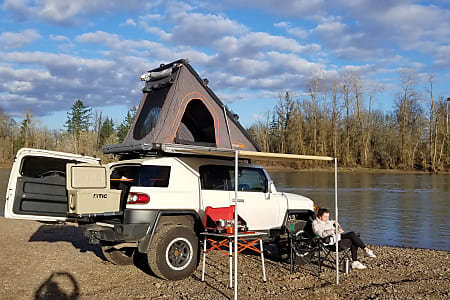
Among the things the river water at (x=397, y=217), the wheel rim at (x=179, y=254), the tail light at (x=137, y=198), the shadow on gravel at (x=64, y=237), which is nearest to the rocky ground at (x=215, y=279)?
the wheel rim at (x=179, y=254)

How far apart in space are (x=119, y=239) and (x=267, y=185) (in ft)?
9.61

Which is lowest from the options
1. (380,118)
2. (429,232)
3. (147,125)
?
(429,232)

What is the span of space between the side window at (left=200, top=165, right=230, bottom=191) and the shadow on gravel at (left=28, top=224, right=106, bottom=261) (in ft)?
9.91

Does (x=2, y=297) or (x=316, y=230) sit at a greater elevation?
(x=316, y=230)

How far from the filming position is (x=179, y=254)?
6.61m

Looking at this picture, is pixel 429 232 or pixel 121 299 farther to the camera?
pixel 429 232

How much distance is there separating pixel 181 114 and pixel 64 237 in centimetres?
519

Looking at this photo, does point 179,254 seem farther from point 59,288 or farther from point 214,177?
point 59,288

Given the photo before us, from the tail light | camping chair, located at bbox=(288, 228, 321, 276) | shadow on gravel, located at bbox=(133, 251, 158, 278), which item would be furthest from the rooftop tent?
camping chair, located at bbox=(288, 228, 321, 276)

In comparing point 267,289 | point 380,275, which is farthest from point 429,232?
point 267,289

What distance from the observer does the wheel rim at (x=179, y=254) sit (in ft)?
21.3

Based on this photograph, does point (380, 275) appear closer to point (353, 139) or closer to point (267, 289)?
point (267, 289)

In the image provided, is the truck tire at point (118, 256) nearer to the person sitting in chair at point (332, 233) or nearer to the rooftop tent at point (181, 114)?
the rooftop tent at point (181, 114)

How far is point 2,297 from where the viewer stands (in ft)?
19.4
